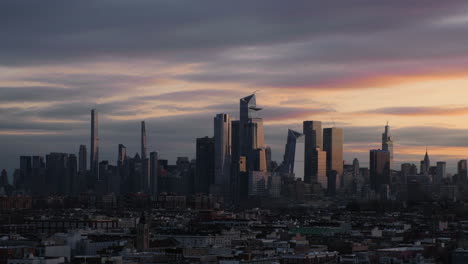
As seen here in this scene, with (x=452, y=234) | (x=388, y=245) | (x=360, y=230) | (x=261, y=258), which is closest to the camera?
(x=261, y=258)

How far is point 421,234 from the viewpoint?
520 feet

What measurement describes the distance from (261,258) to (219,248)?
642 inches

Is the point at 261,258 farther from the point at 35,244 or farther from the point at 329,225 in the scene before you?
the point at 329,225

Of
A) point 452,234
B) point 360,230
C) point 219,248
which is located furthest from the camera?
point 360,230

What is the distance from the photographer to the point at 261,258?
108562mm

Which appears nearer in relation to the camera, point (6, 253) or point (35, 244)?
point (6, 253)

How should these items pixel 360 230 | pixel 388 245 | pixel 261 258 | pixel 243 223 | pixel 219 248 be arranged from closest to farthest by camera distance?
pixel 261 258, pixel 219 248, pixel 388 245, pixel 360 230, pixel 243 223

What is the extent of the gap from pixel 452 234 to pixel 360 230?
16896 millimetres

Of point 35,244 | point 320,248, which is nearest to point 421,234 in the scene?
point 320,248

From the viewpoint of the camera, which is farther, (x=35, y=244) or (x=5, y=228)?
(x=5, y=228)

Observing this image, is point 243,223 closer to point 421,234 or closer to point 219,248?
point 421,234

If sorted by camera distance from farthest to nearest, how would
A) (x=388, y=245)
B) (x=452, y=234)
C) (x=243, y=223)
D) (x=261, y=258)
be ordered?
(x=243, y=223) → (x=452, y=234) → (x=388, y=245) → (x=261, y=258)

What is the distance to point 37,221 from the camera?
18288cm

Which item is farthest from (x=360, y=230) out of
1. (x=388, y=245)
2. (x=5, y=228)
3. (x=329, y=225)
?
(x=5, y=228)
